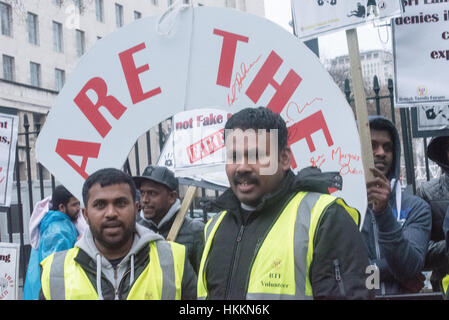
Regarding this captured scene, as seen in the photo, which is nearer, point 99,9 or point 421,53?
point 421,53

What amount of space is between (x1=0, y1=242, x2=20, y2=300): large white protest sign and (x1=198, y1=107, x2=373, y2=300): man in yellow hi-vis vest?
100 inches

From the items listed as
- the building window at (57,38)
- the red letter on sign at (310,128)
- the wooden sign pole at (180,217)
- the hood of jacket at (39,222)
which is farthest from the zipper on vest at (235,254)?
the building window at (57,38)

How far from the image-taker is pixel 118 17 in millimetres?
30094

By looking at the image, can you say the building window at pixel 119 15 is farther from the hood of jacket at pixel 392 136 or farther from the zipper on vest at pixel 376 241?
the zipper on vest at pixel 376 241

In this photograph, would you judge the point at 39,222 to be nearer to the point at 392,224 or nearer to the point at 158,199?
the point at 158,199

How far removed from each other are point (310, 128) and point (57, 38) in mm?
29772

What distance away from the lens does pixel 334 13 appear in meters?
3.47

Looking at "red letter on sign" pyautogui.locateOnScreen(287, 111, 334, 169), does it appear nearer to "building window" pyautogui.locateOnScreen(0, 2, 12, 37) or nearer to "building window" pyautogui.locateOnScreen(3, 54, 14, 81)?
"building window" pyautogui.locateOnScreen(0, 2, 12, 37)

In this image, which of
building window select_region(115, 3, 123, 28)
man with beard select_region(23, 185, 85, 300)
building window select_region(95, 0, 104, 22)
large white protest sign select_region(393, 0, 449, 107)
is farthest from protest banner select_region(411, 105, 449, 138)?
building window select_region(95, 0, 104, 22)

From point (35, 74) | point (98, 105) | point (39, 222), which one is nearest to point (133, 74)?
point (98, 105)

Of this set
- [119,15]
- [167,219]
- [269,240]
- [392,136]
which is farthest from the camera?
[119,15]

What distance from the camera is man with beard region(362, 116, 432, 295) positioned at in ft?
9.78
